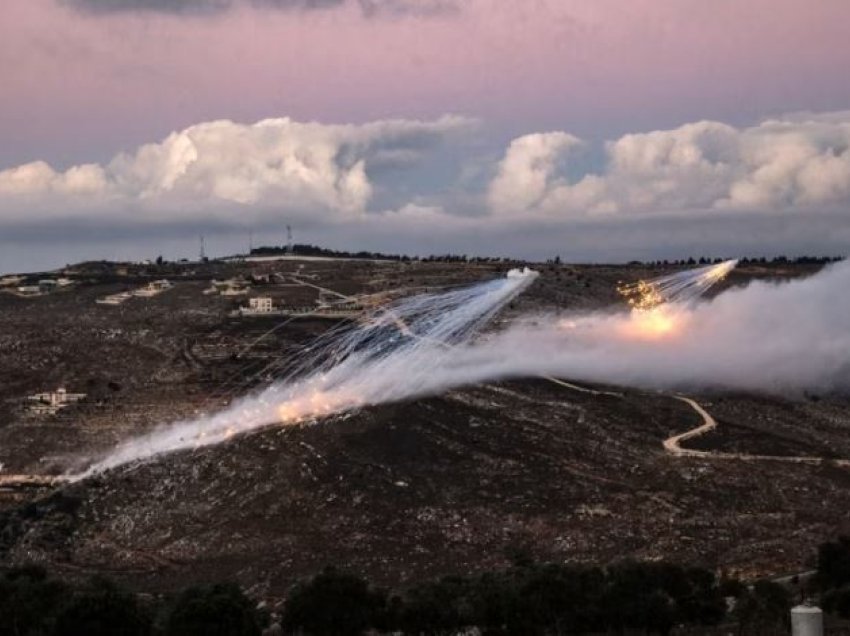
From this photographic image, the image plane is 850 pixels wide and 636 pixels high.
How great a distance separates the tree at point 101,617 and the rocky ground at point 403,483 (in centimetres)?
1510

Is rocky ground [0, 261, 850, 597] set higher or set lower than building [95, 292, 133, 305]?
lower

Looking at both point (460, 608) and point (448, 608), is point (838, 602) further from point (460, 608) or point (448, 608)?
point (448, 608)

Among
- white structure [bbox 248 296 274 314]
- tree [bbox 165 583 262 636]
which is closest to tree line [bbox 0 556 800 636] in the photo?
tree [bbox 165 583 262 636]

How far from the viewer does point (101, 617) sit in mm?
51938

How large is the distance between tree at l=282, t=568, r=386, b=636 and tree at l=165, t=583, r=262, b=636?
237 centimetres

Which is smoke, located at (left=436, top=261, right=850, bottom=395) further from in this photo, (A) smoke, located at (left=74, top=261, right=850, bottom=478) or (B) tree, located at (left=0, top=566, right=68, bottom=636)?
(B) tree, located at (left=0, top=566, right=68, bottom=636)

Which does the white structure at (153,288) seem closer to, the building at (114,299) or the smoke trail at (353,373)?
the building at (114,299)

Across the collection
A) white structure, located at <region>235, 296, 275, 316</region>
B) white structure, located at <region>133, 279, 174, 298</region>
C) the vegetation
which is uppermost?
white structure, located at <region>133, 279, 174, 298</region>

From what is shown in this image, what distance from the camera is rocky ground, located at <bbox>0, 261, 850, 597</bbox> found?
70.8 metres

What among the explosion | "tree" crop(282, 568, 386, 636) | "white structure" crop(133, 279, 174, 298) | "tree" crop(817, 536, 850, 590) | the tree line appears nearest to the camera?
the tree line

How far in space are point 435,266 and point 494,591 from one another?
366ft

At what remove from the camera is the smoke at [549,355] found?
312 feet

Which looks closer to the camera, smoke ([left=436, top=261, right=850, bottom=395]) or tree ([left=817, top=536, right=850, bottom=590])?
tree ([left=817, top=536, right=850, bottom=590])

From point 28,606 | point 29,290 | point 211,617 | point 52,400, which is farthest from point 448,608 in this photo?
point 29,290
